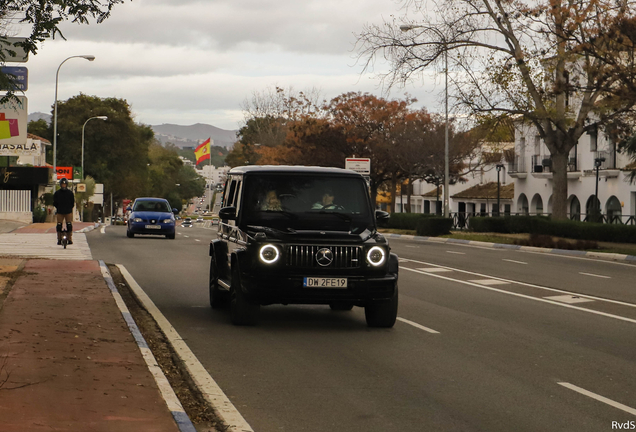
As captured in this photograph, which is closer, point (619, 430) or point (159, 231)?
point (619, 430)

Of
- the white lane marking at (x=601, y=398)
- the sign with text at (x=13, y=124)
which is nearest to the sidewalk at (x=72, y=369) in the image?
the white lane marking at (x=601, y=398)

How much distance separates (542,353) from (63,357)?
5026 mm

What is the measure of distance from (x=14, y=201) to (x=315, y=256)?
45.4m

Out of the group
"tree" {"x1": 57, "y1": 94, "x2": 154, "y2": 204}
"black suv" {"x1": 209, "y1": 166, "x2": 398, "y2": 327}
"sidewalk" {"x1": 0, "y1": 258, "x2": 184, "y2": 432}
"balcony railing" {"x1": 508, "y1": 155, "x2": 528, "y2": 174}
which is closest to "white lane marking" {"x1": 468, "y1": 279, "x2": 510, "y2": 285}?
"black suv" {"x1": 209, "y1": 166, "x2": 398, "y2": 327}

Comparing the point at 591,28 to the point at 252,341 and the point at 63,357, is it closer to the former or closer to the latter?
the point at 252,341

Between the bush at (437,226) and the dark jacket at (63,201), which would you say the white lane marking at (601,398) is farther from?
the bush at (437,226)

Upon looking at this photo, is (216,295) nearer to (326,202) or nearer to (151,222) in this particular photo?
(326,202)

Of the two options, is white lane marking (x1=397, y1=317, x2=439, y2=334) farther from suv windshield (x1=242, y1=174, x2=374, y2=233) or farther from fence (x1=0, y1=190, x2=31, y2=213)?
fence (x1=0, y1=190, x2=31, y2=213)

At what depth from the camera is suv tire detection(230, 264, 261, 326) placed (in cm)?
1066

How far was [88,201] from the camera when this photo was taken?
264 ft

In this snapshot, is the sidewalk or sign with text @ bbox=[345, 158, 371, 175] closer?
the sidewalk

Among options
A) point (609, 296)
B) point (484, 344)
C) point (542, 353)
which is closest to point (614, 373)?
point (542, 353)

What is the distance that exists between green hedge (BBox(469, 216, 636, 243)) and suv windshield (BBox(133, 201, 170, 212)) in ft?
53.4

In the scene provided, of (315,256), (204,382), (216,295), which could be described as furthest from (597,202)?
(204,382)
